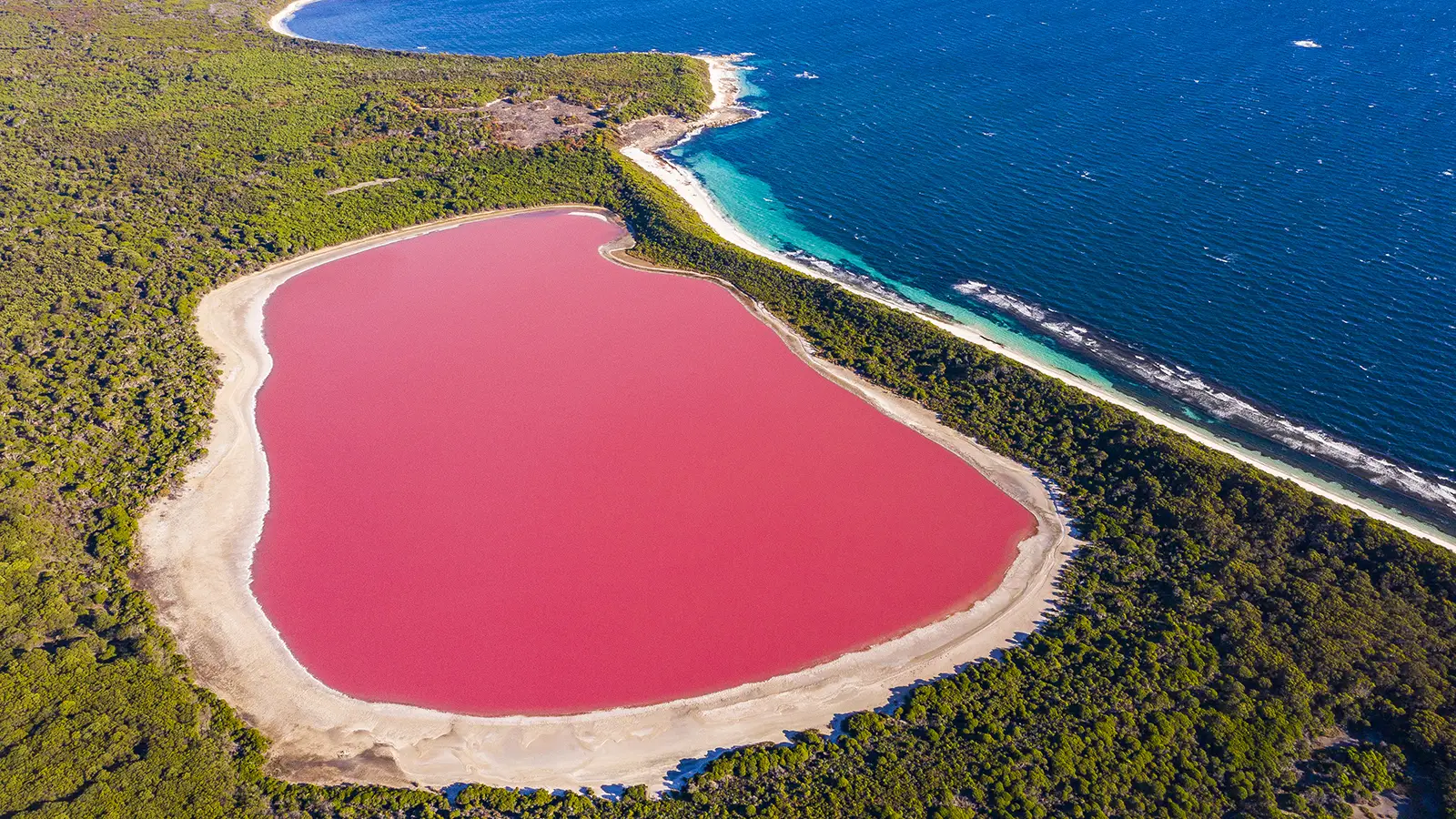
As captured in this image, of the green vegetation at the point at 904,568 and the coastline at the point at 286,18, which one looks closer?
the green vegetation at the point at 904,568

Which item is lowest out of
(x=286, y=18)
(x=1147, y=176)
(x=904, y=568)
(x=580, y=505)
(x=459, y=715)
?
(x=459, y=715)

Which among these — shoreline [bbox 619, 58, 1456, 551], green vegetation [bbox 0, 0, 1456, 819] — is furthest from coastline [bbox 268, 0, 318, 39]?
shoreline [bbox 619, 58, 1456, 551]

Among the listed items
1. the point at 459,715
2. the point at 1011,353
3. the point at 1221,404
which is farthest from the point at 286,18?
the point at 1221,404

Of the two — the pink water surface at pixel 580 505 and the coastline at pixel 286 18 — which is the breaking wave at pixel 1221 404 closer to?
the pink water surface at pixel 580 505

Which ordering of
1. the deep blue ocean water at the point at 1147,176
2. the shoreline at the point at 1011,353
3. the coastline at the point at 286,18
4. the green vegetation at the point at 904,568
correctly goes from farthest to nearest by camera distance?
1. the coastline at the point at 286,18
2. the deep blue ocean water at the point at 1147,176
3. the shoreline at the point at 1011,353
4. the green vegetation at the point at 904,568

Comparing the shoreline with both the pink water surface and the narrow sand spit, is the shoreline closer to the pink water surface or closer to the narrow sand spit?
the pink water surface

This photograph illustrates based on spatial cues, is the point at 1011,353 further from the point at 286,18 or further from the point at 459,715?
the point at 286,18

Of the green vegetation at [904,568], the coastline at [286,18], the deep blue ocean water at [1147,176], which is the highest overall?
the coastline at [286,18]

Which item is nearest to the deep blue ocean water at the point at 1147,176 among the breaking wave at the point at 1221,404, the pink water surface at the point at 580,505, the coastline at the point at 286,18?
the breaking wave at the point at 1221,404
